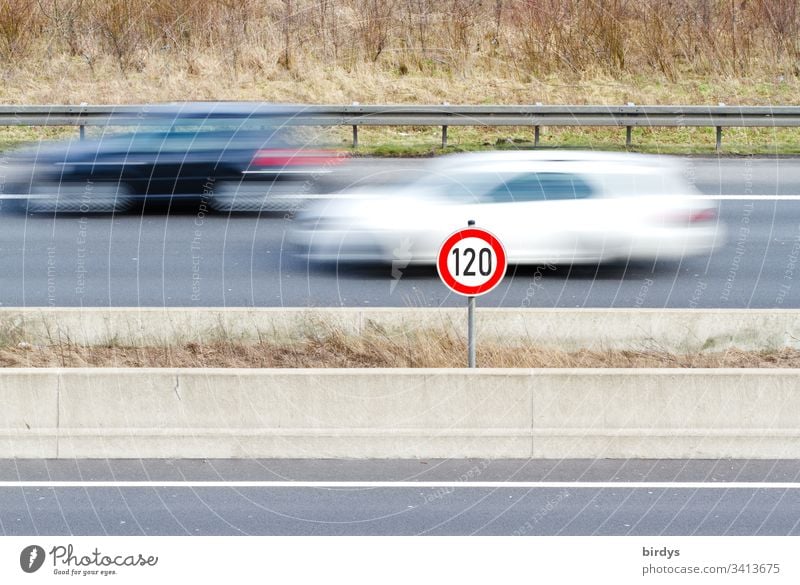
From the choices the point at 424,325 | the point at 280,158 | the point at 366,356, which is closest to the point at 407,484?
the point at 366,356

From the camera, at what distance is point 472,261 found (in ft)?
30.9

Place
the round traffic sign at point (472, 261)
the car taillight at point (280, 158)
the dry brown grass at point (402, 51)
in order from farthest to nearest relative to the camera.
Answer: the dry brown grass at point (402, 51) → the car taillight at point (280, 158) → the round traffic sign at point (472, 261)

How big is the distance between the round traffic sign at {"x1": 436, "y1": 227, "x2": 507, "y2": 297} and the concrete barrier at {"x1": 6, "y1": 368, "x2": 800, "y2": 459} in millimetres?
913

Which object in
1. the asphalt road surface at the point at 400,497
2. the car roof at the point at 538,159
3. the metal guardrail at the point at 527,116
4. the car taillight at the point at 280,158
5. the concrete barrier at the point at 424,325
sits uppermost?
the metal guardrail at the point at 527,116

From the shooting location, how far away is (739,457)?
873 centimetres

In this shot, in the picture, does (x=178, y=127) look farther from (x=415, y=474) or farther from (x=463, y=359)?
(x=415, y=474)

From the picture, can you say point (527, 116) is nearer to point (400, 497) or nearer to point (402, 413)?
point (402, 413)

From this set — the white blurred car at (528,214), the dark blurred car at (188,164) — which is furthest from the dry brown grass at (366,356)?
the dark blurred car at (188,164)

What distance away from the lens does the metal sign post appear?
9336mm

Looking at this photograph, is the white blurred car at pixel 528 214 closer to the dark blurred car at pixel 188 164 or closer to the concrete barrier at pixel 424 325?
the concrete barrier at pixel 424 325

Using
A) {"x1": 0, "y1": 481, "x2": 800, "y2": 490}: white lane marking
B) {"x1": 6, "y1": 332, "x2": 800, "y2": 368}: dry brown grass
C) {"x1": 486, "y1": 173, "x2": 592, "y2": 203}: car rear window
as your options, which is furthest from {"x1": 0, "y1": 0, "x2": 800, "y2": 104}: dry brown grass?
{"x1": 0, "y1": 481, "x2": 800, "y2": 490}: white lane marking

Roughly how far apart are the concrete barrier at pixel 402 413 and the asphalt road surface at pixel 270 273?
4.68m

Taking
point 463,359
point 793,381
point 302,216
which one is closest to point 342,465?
point 463,359

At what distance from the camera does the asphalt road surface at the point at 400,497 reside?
24.7 ft
